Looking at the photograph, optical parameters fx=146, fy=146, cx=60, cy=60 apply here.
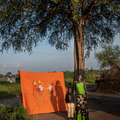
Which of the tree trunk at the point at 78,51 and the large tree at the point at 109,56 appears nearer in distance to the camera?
the tree trunk at the point at 78,51

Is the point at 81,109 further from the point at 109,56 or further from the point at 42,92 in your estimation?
the point at 109,56

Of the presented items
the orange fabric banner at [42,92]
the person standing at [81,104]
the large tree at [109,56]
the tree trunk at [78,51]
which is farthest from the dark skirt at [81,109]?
the large tree at [109,56]

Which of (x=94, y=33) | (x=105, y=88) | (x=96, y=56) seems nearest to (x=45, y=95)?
(x=94, y=33)

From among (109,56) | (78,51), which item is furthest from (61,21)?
(109,56)

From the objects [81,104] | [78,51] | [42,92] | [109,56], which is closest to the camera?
[81,104]

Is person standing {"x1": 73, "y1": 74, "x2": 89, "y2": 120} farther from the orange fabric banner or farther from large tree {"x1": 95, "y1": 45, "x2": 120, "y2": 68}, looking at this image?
large tree {"x1": 95, "y1": 45, "x2": 120, "y2": 68}

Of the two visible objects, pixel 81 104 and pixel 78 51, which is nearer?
pixel 81 104

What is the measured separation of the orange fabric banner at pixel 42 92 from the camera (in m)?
6.67

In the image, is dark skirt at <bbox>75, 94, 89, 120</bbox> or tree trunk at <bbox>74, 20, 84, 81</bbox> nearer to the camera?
dark skirt at <bbox>75, 94, 89, 120</bbox>

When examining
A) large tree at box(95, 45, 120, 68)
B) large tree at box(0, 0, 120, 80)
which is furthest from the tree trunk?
large tree at box(95, 45, 120, 68)

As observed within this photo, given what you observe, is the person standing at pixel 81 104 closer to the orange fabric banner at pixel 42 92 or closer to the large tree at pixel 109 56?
the orange fabric banner at pixel 42 92

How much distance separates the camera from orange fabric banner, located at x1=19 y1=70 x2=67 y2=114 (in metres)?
6.67

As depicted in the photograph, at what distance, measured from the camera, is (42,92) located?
22.9ft

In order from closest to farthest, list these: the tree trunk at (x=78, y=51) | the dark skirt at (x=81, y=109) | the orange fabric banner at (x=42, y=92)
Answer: the dark skirt at (x=81, y=109)
the orange fabric banner at (x=42, y=92)
the tree trunk at (x=78, y=51)
